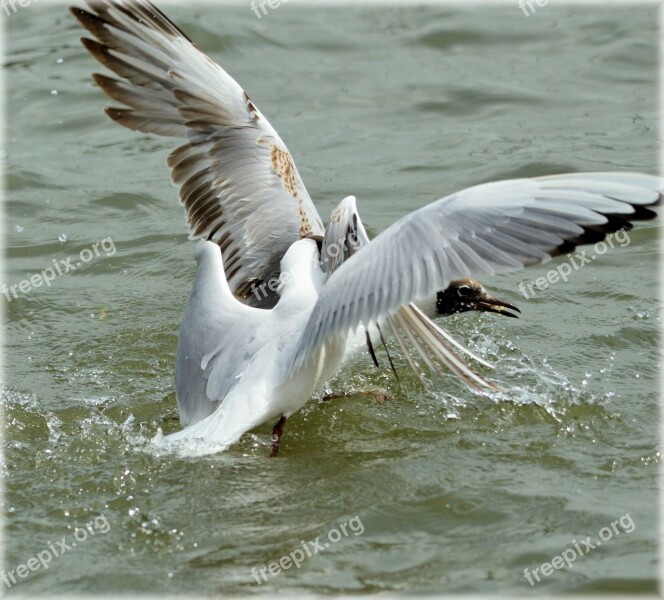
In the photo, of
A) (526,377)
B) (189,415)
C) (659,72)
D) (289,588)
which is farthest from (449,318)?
(659,72)

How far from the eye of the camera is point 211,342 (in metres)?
5.33

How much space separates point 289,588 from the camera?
4.10m
